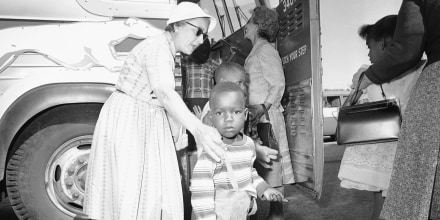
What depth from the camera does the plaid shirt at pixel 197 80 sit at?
11.3 ft

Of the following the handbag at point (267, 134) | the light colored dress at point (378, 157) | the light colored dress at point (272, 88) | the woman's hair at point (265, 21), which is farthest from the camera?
the woman's hair at point (265, 21)

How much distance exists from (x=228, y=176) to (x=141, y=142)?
0.50 m

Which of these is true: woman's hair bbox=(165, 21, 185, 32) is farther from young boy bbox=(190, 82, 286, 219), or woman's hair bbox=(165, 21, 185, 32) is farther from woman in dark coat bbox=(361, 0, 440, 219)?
woman in dark coat bbox=(361, 0, 440, 219)

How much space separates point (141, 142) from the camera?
5.71 feet

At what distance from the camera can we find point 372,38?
221cm

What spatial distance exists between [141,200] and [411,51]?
57.4 inches

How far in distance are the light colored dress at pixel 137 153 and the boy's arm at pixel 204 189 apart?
0.11 meters

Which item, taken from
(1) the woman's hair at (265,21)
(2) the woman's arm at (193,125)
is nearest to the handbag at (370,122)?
(2) the woman's arm at (193,125)

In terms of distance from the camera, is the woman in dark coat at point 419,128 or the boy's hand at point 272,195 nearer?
the woman in dark coat at point 419,128

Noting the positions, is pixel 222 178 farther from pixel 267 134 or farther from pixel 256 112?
pixel 256 112

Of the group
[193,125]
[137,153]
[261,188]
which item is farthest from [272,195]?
[137,153]

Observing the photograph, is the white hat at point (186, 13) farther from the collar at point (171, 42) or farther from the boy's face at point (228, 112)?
the boy's face at point (228, 112)

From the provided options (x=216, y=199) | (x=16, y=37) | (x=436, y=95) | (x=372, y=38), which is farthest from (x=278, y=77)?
(x=16, y=37)

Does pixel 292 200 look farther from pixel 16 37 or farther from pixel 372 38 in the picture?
pixel 16 37
